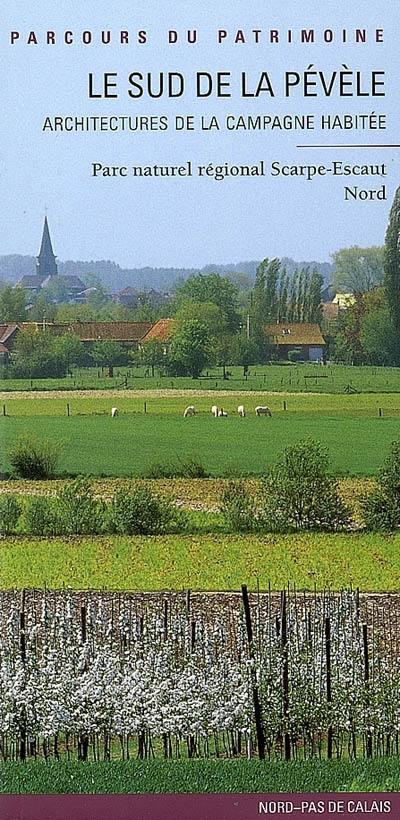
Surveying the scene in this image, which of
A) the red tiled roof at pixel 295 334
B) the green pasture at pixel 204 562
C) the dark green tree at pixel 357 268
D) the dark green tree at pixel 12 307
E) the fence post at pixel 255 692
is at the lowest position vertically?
the fence post at pixel 255 692

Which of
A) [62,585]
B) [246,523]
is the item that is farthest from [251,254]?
[62,585]

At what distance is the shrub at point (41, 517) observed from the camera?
5.54 m

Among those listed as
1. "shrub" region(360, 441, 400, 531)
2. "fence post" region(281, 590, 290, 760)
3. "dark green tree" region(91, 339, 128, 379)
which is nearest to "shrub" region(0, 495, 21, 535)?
"dark green tree" region(91, 339, 128, 379)

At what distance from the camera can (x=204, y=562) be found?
5.45 meters

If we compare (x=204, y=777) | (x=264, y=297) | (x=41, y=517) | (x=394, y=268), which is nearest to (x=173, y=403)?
(x=264, y=297)

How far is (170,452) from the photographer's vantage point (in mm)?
5551

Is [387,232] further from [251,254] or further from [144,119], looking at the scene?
[144,119]

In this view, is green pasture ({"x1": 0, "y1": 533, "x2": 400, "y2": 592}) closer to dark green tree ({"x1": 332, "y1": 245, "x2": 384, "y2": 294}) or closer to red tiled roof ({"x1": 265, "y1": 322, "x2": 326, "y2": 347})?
red tiled roof ({"x1": 265, "y1": 322, "x2": 326, "y2": 347})

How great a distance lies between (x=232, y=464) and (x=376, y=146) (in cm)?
127

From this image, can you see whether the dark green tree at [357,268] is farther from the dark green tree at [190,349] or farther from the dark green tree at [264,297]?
the dark green tree at [190,349]

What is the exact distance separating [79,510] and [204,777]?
1.10 m

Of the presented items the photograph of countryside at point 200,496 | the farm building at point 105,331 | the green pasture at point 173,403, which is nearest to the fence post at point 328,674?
the photograph of countryside at point 200,496

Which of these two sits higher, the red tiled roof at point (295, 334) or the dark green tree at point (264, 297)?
the dark green tree at point (264, 297)

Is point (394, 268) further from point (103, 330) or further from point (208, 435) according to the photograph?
point (103, 330)
